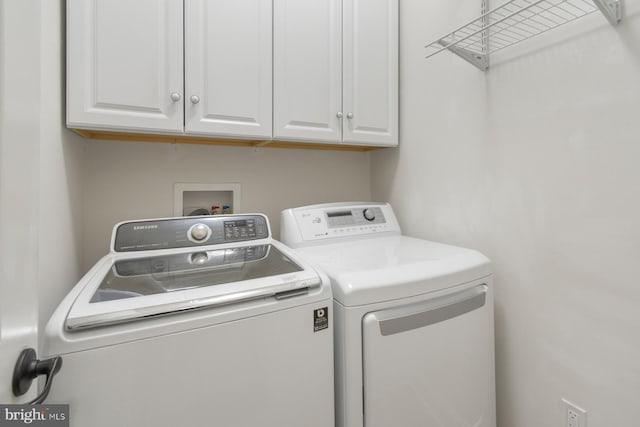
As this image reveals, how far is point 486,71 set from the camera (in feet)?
4.10

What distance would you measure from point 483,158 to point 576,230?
17.3 inches

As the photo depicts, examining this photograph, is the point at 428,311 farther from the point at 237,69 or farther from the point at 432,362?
the point at 237,69

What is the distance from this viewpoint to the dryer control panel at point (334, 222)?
143 cm

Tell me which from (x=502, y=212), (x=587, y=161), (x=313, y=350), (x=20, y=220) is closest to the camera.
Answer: (x=20, y=220)

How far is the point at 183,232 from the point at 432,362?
106cm

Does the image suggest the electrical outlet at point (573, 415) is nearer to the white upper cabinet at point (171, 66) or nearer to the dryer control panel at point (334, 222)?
the dryer control panel at point (334, 222)

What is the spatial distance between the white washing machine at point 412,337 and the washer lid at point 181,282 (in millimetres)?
168

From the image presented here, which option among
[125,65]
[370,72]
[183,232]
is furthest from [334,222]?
[125,65]

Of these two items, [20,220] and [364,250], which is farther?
[364,250]

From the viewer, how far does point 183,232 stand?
1252 millimetres

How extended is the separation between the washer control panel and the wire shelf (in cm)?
106

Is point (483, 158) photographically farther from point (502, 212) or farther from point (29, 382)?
point (29, 382)

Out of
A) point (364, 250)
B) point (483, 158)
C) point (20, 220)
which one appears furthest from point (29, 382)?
point (483, 158)

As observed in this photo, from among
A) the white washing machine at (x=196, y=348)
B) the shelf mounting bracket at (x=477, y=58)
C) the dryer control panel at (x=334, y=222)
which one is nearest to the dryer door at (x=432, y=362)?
the white washing machine at (x=196, y=348)
